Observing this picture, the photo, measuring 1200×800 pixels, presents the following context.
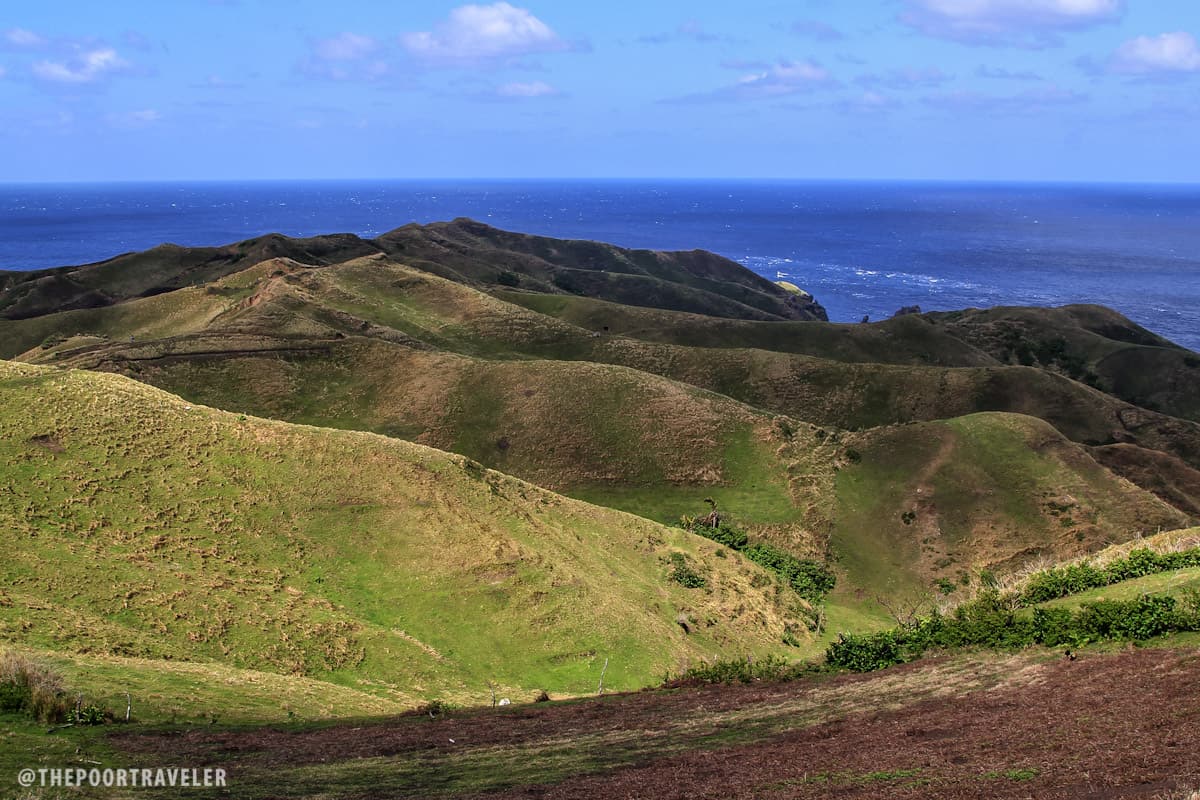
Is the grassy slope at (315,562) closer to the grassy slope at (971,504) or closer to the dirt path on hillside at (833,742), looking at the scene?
the dirt path on hillside at (833,742)

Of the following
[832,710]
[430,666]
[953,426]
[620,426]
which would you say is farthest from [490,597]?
[953,426]

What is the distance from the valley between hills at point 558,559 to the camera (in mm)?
18828

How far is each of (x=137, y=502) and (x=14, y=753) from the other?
68.2 ft

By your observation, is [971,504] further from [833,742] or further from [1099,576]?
[833,742]

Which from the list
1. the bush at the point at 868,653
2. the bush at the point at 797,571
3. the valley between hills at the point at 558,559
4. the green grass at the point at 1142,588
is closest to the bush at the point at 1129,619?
the valley between hills at the point at 558,559

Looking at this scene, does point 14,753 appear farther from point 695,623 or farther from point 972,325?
point 972,325

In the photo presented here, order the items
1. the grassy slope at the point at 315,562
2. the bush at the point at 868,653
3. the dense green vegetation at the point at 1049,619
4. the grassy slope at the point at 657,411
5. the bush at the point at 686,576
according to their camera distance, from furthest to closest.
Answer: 1. the grassy slope at the point at 657,411
2. the bush at the point at 686,576
3. the grassy slope at the point at 315,562
4. the bush at the point at 868,653
5. the dense green vegetation at the point at 1049,619

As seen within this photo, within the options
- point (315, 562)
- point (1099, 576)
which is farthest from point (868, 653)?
point (315, 562)

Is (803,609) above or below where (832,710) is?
below

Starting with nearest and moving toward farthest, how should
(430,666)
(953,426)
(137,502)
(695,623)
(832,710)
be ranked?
(832,710), (430,666), (137,502), (695,623), (953,426)

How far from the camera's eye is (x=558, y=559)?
41.0 metres

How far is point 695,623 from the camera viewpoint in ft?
136

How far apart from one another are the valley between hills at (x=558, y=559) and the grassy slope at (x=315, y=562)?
170 mm

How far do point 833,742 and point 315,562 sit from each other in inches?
980
